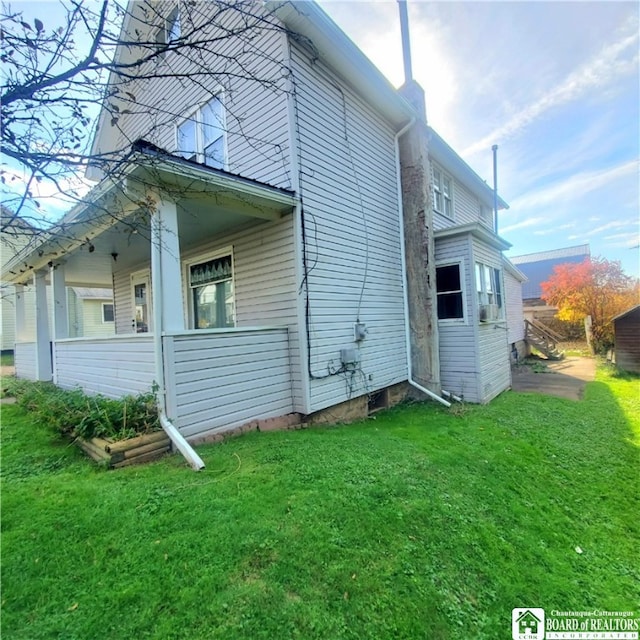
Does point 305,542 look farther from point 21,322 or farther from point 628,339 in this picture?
point 628,339

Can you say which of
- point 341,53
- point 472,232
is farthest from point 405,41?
point 472,232

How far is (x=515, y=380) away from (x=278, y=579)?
11797 millimetres

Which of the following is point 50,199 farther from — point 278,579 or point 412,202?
point 412,202

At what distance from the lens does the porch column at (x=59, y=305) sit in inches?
277

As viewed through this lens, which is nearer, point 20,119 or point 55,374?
point 20,119

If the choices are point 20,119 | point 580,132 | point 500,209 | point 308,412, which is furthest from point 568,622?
point 500,209

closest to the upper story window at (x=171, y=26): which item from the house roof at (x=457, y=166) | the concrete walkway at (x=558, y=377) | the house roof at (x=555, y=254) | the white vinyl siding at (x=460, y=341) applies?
the house roof at (x=457, y=166)

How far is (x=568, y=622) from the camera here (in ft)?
7.47

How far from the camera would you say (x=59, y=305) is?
704 centimetres

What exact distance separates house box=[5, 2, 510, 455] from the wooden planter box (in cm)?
20

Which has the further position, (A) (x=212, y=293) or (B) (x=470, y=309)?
(B) (x=470, y=309)

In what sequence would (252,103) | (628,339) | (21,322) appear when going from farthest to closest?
(628,339), (21,322), (252,103)

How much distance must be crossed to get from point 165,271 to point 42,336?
19.2 feet

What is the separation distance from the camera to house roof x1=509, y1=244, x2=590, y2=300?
31969 mm
